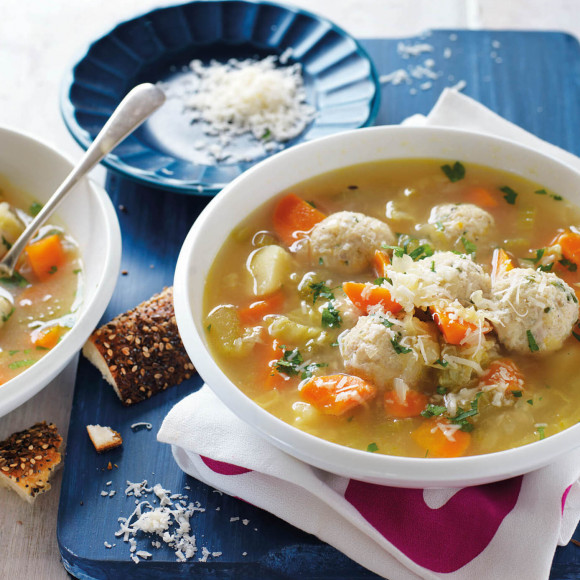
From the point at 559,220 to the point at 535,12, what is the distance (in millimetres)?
3040

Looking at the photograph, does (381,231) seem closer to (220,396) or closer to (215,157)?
(220,396)

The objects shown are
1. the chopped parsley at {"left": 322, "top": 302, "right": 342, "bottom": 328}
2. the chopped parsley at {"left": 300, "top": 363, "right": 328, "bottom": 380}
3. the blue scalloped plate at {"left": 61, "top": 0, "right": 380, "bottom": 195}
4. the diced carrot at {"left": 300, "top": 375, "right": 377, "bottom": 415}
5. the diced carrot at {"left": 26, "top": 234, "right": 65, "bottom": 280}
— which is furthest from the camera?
the blue scalloped plate at {"left": 61, "top": 0, "right": 380, "bottom": 195}

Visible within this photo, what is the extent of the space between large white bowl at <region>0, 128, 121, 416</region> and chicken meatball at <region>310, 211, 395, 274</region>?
851mm

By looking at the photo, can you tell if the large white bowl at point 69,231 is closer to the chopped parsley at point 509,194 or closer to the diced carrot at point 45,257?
the diced carrot at point 45,257

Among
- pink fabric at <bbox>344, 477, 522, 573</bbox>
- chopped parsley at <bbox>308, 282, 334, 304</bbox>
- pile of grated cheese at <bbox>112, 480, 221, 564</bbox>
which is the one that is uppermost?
chopped parsley at <bbox>308, 282, 334, 304</bbox>

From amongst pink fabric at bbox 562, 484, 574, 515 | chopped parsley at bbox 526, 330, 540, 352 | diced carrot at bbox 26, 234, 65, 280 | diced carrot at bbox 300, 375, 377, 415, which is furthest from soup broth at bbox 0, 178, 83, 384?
pink fabric at bbox 562, 484, 574, 515

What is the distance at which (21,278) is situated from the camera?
335 centimetres

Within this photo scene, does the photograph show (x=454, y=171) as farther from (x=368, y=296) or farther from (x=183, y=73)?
(x=183, y=73)

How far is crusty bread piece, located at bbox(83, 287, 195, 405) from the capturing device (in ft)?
10.1

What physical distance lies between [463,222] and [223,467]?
133cm

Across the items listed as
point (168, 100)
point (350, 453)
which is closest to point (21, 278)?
point (168, 100)

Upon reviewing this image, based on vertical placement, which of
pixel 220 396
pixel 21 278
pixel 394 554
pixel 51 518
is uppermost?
pixel 220 396

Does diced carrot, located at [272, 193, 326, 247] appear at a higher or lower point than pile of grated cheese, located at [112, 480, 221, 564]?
higher

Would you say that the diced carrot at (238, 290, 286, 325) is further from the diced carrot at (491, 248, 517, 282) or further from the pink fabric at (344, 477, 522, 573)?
the diced carrot at (491, 248, 517, 282)
